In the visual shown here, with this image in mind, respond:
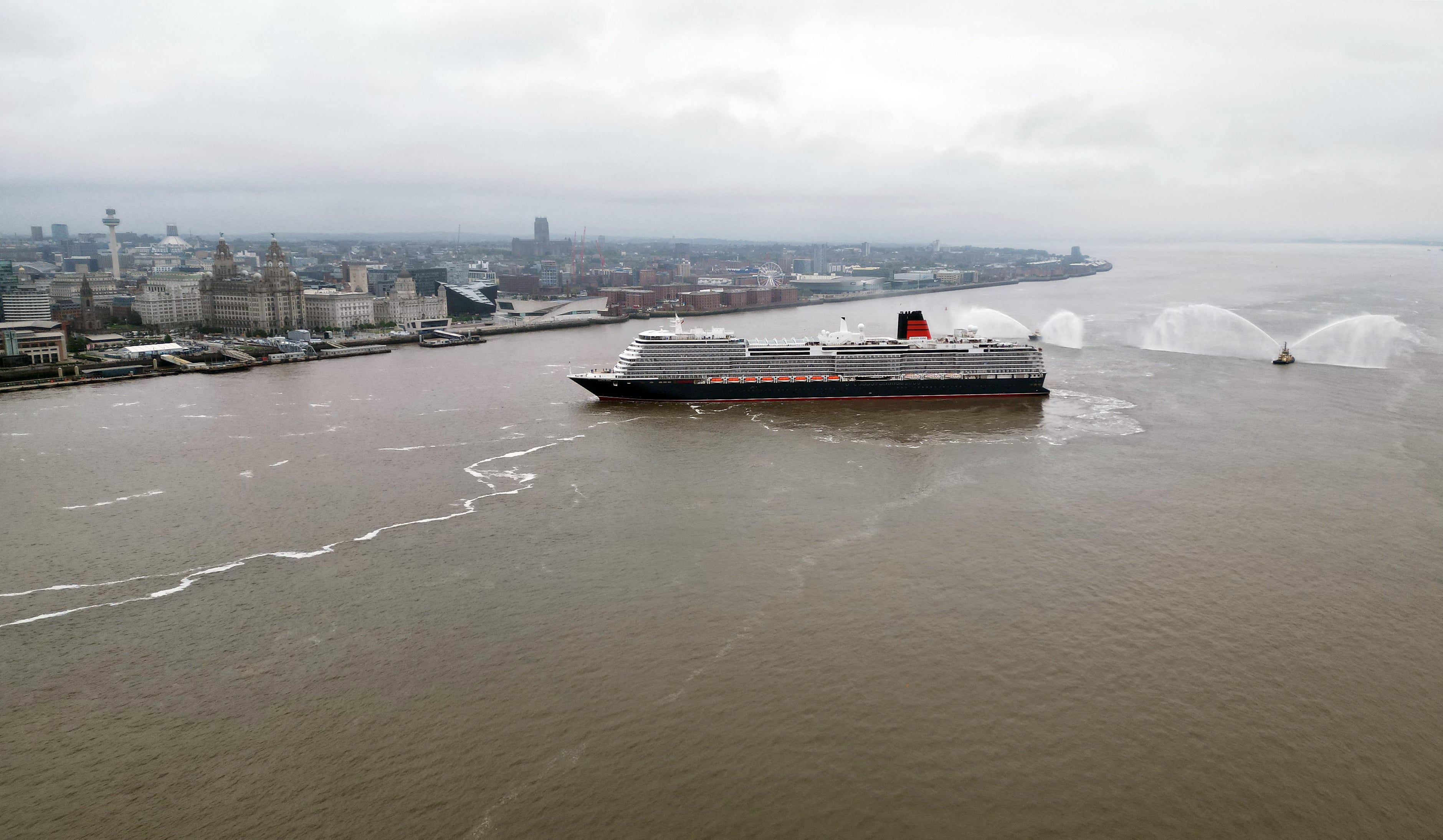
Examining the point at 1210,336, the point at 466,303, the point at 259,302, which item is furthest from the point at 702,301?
the point at 1210,336

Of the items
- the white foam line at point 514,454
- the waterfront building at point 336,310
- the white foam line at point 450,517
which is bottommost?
the white foam line at point 450,517

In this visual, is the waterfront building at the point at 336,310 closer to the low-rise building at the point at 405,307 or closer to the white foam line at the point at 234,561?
the low-rise building at the point at 405,307

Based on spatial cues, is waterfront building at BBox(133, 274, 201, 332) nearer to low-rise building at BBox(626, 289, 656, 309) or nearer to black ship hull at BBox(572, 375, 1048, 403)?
low-rise building at BBox(626, 289, 656, 309)

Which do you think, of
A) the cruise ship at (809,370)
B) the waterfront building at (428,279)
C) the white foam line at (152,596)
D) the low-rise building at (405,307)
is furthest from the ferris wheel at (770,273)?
the white foam line at (152,596)

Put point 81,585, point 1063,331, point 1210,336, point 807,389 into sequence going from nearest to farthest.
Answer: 1. point 81,585
2. point 807,389
3. point 1210,336
4. point 1063,331

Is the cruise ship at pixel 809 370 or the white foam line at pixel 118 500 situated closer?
the white foam line at pixel 118 500

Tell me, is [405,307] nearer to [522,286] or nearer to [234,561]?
[522,286]

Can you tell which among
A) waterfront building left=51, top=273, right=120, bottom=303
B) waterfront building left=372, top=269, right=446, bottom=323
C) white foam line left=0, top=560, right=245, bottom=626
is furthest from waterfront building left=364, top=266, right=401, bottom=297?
white foam line left=0, top=560, right=245, bottom=626
